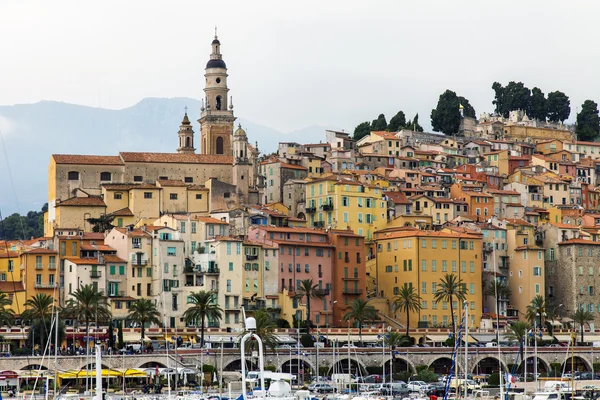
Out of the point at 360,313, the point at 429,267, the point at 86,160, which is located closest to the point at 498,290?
the point at 429,267

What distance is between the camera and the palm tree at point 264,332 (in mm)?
87000

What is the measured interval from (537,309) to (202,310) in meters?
29.4

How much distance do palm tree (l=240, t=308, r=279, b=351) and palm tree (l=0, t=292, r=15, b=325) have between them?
16027 mm

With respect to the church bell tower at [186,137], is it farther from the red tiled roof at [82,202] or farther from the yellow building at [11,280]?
the yellow building at [11,280]

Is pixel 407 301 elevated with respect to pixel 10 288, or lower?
lower

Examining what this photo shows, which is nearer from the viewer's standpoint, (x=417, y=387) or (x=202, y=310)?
(x=417, y=387)

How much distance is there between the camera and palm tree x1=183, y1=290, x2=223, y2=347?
9136 cm

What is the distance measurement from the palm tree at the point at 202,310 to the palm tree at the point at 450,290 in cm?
1919

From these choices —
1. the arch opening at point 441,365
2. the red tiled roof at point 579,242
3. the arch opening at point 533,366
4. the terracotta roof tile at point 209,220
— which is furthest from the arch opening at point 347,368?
the red tiled roof at point 579,242

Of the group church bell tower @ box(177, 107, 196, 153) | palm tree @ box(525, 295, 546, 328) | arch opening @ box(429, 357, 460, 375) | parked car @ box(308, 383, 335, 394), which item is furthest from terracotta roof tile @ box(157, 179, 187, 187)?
parked car @ box(308, 383, 335, 394)

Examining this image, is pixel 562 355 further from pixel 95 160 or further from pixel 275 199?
pixel 95 160

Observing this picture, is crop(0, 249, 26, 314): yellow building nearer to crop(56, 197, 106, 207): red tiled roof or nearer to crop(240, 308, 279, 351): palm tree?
crop(56, 197, 106, 207): red tiled roof

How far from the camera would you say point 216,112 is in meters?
143

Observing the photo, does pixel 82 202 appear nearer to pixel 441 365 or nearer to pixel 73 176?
pixel 73 176
